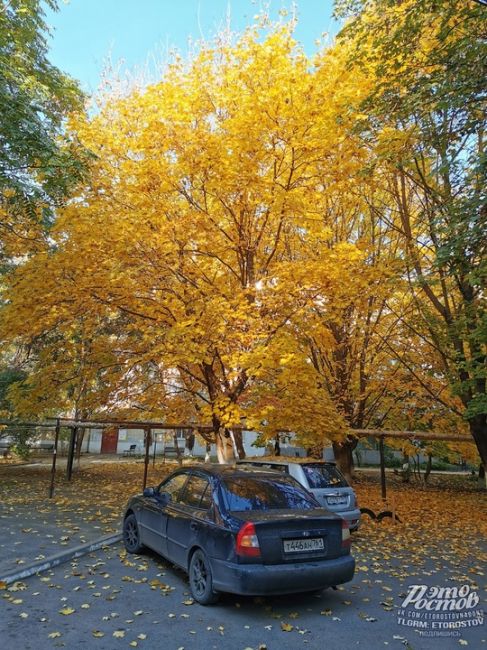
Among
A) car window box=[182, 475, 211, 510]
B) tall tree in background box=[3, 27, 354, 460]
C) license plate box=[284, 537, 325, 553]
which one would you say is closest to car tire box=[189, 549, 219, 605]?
car window box=[182, 475, 211, 510]

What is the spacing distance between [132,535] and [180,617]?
2.81 meters

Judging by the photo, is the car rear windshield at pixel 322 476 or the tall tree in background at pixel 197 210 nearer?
the car rear windshield at pixel 322 476

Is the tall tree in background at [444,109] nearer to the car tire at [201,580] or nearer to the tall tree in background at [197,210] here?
the tall tree in background at [197,210]

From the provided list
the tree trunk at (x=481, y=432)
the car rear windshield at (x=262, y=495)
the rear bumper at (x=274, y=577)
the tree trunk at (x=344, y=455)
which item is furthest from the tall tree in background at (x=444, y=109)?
the rear bumper at (x=274, y=577)

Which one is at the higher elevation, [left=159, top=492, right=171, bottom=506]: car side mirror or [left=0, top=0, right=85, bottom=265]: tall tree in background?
[left=0, top=0, right=85, bottom=265]: tall tree in background

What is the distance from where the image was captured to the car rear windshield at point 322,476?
359 inches

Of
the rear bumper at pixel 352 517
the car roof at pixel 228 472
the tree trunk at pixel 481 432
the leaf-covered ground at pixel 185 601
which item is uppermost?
the tree trunk at pixel 481 432

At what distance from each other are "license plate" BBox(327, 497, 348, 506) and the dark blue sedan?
3558 millimetres

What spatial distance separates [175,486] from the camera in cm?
628

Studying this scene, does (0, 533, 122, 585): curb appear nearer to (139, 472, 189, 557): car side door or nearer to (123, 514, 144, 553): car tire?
(123, 514, 144, 553): car tire

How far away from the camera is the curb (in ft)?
17.8

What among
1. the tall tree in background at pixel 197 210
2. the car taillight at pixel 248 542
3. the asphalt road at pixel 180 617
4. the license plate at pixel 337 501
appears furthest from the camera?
the tall tree in background at pixel 197 210

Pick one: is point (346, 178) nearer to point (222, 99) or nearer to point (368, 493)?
point (222, 99)

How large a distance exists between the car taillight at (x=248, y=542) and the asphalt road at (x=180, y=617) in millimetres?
652
